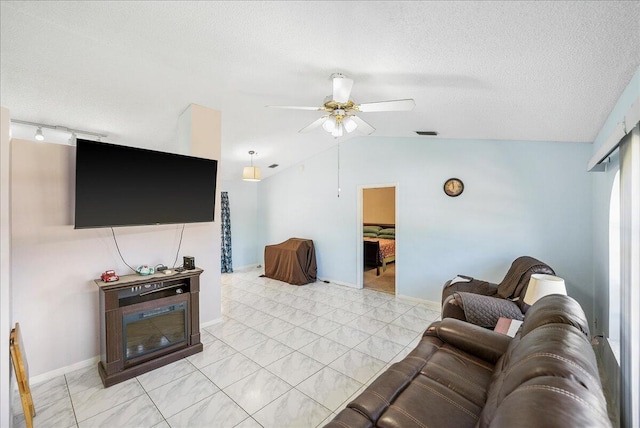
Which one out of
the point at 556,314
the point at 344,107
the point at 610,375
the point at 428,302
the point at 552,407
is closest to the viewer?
the point at 552,407

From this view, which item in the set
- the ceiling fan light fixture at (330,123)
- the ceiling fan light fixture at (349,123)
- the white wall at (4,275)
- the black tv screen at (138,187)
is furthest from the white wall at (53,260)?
the ceiling fan light fixture at (349,123)

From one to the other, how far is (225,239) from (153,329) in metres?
3.84

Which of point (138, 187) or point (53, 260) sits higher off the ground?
point (138, 187)

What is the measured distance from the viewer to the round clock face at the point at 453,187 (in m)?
4.04

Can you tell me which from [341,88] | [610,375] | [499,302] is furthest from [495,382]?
[341,88]

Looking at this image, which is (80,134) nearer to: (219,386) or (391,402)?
(219,386)

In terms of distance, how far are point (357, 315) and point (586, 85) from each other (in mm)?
3346

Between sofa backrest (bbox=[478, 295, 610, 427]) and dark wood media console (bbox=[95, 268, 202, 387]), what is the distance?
269 centimetres

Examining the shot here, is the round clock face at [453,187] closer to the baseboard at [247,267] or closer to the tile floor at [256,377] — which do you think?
the tile floor at [256,377]

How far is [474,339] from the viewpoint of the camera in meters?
1.97

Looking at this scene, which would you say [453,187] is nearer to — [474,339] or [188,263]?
[474,339]

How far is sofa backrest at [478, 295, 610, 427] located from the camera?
30.9 inches

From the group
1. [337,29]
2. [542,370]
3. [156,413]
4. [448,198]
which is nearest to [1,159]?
[156,413]

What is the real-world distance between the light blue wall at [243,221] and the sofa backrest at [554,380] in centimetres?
629
